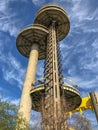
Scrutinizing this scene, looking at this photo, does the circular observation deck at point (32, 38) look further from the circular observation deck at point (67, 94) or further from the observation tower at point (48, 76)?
the circular observation deck at point (67, 94)

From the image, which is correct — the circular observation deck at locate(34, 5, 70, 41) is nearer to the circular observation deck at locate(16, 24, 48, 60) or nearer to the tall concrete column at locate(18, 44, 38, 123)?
the circular observation deck at locate(16, 24, 48, 60)

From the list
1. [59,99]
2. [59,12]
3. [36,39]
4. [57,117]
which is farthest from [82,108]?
[59,12]

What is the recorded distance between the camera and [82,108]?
37375 mm

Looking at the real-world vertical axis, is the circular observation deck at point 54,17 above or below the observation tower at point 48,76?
above

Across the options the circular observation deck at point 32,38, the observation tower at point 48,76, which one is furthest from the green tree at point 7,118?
the circular observation deck at point 32,38

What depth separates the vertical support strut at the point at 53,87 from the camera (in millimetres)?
26250

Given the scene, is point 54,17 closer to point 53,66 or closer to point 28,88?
point 53,66

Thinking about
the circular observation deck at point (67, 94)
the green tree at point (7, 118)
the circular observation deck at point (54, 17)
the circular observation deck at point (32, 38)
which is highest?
the circular observation deck at point (54, 17)

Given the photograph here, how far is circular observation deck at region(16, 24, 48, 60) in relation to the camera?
42.1 m

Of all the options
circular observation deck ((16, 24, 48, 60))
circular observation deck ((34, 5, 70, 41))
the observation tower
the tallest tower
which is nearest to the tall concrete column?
the observation tower

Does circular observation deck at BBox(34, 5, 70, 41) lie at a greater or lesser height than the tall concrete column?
greater

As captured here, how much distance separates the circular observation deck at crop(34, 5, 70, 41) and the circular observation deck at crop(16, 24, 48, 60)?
3.78 metres

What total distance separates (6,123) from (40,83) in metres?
19.5

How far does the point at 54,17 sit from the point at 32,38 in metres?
7.96
